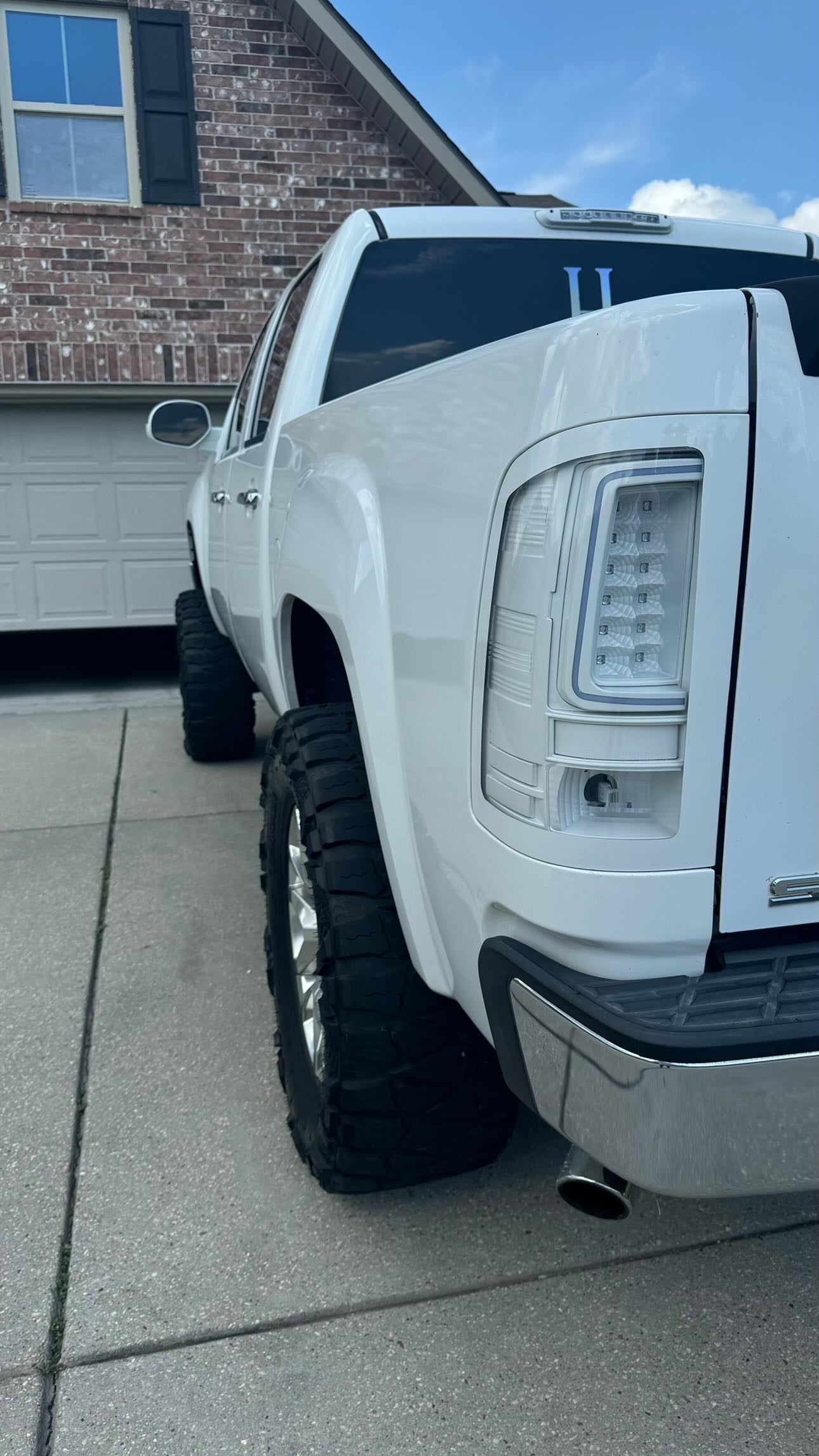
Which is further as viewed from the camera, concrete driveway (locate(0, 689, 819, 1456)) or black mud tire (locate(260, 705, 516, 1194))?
black mud tire (locate(260, 705, 516, 1194))

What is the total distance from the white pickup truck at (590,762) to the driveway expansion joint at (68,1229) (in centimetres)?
53

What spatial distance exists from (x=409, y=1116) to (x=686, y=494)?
1.28 meters

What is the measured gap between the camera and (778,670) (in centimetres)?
137

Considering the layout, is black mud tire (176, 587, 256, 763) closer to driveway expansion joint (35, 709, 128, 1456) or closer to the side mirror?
the side mirror

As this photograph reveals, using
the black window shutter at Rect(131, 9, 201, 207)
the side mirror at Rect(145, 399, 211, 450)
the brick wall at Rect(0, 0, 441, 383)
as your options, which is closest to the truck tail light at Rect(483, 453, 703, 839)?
the side mirror at Rect(145, 399, 211, 450)

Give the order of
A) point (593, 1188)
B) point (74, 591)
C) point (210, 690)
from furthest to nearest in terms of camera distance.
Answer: point (74, 591)
point (210, 690)
point (593, 1188)

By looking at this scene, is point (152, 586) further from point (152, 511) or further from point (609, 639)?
point (609, 639)

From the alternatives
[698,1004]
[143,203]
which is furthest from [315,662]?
[143,203]

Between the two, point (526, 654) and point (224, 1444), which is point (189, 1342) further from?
point (526, 654)

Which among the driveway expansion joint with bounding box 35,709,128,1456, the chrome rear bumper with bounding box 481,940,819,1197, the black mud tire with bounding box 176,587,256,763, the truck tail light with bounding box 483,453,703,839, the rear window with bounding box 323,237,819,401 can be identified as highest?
the rear window with bounding box 323,237,819,401

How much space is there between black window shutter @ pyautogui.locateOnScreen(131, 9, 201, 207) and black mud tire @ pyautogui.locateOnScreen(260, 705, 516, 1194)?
7.64 metres

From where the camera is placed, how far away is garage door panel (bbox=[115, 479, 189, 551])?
8.80 metres

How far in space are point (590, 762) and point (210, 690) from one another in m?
4.28

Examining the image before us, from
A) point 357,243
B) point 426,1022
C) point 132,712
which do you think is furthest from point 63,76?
point 426,1022
